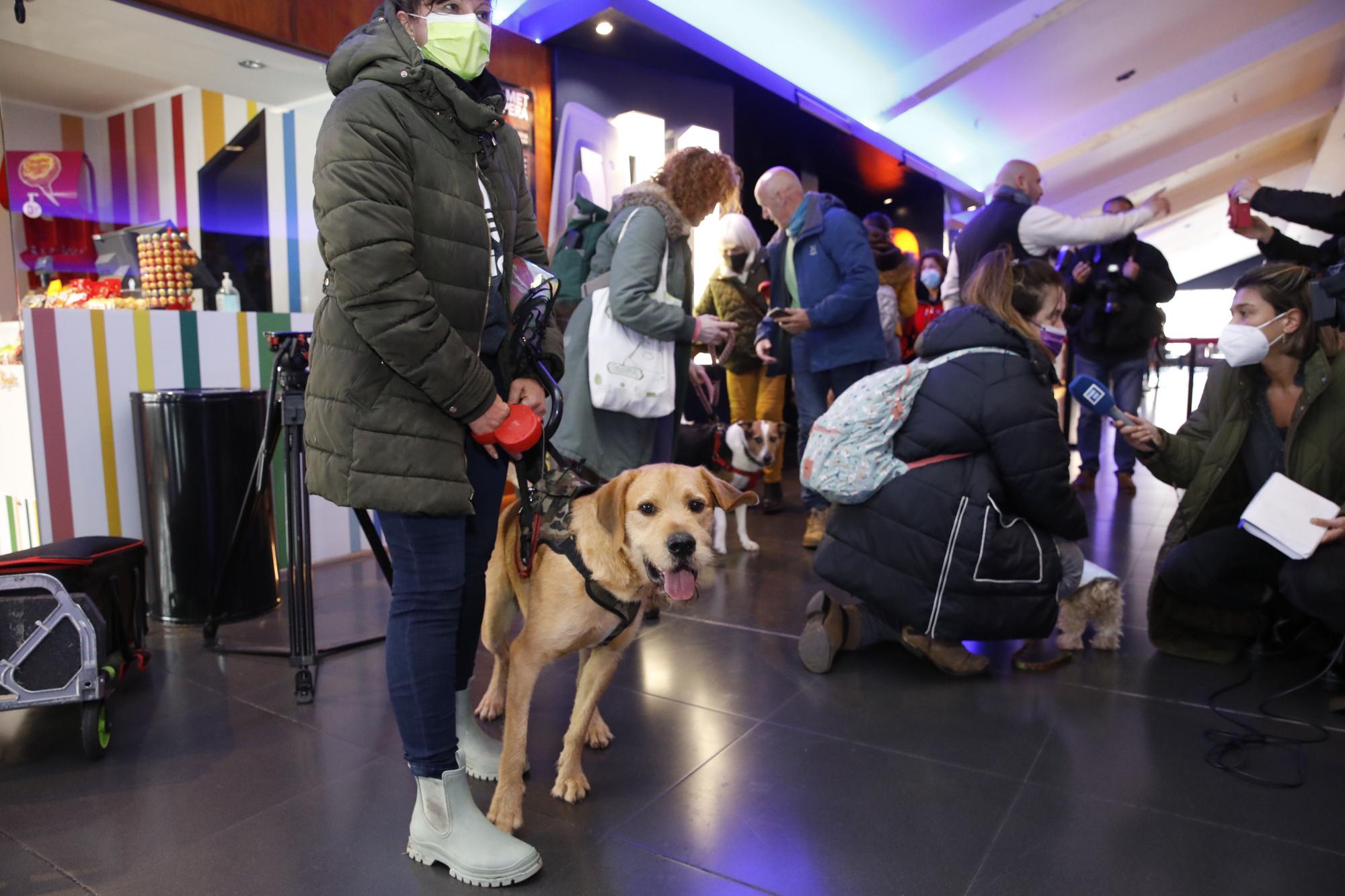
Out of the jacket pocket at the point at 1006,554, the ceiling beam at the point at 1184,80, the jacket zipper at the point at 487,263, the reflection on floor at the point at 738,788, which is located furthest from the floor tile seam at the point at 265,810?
the ceiling beam at the point at 1184,80

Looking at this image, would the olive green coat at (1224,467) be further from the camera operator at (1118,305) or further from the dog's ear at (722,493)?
the camera operator at (1118,305)

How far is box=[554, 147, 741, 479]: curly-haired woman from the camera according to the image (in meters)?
2.82

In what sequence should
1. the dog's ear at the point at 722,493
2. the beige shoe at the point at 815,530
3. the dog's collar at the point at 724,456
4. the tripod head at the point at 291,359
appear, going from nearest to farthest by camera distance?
1. the dog's ear at the point at 722,493
2. the tripod head at the point at 291,359
3. the beige shoe at the point at 815,530
4. the dog's collar at the point at 724,456

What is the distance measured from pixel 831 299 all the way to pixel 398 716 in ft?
9.11

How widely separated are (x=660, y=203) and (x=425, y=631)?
180 cm

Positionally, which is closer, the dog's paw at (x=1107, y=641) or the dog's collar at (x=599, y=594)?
the dog's collar at (x=599, y=594)

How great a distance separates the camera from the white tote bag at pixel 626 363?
2.83 m

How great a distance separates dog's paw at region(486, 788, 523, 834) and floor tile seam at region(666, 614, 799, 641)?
58.1 inches

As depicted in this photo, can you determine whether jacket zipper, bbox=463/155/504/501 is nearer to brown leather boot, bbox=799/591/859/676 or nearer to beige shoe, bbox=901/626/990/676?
brown leather boot, bbox=799/591/859/676

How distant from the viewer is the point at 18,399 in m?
3.12

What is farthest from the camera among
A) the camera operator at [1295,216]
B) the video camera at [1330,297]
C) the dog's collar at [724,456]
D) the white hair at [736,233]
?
the white hair at [736,233]

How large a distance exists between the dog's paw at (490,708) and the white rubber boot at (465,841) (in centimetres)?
72

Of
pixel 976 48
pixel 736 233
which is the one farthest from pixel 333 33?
pixel 976 48

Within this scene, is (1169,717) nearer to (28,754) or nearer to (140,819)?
(140,819)
